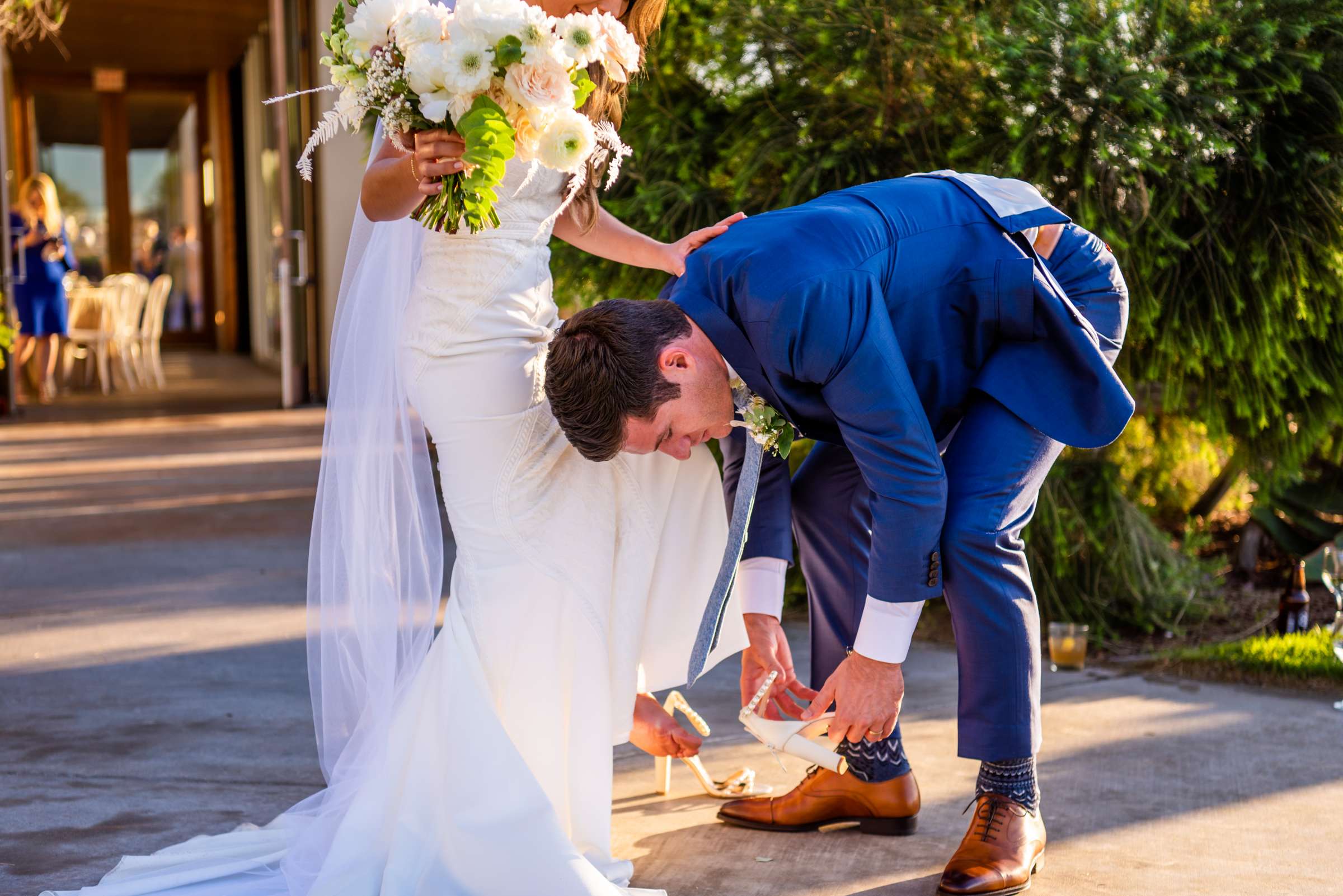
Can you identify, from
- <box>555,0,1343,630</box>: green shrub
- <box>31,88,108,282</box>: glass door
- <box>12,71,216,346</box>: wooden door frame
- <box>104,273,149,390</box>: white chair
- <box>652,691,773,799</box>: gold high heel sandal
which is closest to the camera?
<box>652,691,773,799</box>: gold high heel sandal

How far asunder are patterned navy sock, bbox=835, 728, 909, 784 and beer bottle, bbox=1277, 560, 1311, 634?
222cm

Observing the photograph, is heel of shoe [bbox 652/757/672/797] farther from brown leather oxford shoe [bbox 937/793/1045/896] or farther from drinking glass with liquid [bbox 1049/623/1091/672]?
drinking glass with liquid [bbox 1049/623/1091/672]

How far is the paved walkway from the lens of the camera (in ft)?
8.22

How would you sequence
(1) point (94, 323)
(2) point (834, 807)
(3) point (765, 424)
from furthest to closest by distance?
(1) point (94, 323), (2) point (834, 807), (3) point (765, 424)

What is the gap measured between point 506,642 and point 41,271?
32.7 feet

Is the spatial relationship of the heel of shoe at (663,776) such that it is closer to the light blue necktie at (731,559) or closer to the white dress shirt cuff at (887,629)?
the light blue necktie at (731,559)

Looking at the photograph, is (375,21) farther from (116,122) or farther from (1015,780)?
(116,122)

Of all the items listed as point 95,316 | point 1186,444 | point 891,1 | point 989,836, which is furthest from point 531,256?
point 95,316

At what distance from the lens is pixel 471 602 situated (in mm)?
2434

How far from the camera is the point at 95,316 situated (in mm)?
12773

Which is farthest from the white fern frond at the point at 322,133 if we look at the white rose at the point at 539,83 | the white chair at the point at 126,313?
the white chair at the point at 126,313

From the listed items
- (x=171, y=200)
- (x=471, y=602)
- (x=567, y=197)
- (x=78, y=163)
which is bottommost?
(x=471, y=602)

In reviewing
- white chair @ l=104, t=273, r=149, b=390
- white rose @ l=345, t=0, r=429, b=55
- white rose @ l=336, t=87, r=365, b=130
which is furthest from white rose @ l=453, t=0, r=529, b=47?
white chair @ l=104, t=273, r=149, b=390

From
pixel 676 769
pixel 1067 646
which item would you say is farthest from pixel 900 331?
pixel 1067 646
